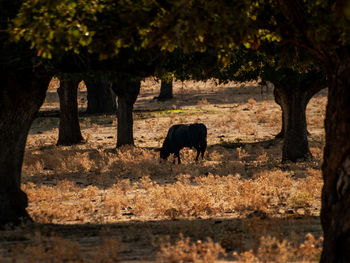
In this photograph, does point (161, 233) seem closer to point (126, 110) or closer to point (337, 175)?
point (337, 175)

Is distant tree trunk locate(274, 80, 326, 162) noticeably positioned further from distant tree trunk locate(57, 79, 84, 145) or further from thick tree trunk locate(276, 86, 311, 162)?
distant tree trunk locate(57, 79, 84, 145)

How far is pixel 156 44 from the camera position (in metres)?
9.51

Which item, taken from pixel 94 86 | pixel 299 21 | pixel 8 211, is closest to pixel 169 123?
pixel 94 86

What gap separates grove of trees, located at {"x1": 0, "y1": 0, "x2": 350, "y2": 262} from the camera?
7980 mm

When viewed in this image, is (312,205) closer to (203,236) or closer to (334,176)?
(203,236)

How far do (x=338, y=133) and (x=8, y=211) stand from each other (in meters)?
6.69

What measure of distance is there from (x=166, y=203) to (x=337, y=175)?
21.1ft

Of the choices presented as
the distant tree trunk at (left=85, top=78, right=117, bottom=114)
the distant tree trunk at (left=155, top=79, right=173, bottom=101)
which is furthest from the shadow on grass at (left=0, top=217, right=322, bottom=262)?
the distant tree trunk at (left=155, top=79, right=173, bottom=101)

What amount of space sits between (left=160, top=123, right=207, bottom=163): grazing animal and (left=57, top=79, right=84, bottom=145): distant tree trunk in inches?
329

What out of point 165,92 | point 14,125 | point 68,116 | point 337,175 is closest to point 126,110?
point 68,116

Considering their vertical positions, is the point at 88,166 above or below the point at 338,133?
below

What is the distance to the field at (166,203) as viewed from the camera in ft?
28.0

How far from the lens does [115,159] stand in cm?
2344

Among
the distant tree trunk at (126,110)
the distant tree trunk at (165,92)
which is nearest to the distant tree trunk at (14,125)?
the distant tree trunk at (126,110)
